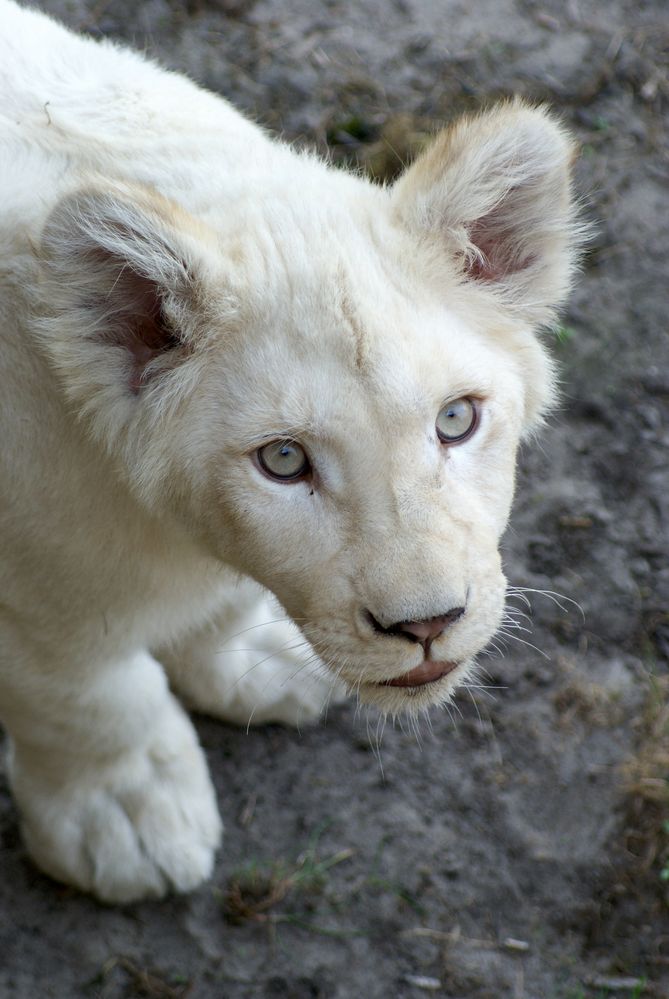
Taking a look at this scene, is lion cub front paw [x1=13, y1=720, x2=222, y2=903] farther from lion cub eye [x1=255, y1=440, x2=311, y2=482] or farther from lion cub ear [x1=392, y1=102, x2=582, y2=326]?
lion cub ear [x1=392, y1=102, x2=582, y2=326]

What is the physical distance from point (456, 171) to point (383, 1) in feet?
12.1

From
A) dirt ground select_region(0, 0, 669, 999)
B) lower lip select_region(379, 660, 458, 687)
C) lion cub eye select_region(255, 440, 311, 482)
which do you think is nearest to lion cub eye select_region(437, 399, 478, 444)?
lion cub eye select_region(255, 440, 311, 482)

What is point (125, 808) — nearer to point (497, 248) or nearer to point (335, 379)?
point (335, 379)

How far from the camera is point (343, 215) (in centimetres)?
244

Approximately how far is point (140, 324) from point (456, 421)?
28.3 inches

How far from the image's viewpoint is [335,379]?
2.24m

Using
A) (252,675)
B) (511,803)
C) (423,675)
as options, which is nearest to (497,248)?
(423,675)

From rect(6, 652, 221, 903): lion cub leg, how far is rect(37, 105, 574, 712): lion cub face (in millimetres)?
1093

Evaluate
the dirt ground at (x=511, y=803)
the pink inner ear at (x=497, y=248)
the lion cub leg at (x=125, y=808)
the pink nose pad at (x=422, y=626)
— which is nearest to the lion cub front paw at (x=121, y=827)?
the lion cub leg at (x=125, y=808)

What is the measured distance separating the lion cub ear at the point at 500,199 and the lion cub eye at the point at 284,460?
59 cm

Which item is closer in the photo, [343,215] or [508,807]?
[343,215]

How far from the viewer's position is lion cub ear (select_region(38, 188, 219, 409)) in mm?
2193

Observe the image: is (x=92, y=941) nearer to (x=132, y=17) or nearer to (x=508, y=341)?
(x=508, y=341)

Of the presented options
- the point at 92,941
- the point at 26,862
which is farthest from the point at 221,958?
the point at 26,862
